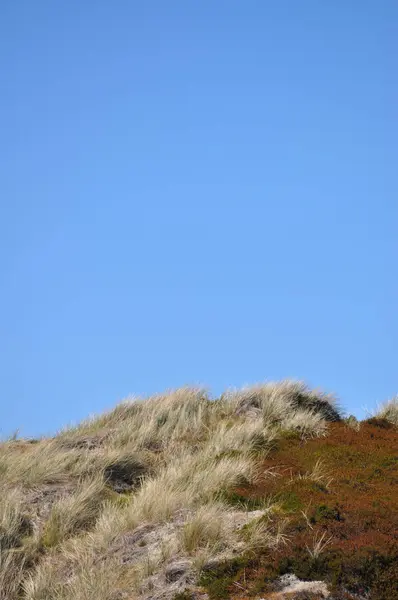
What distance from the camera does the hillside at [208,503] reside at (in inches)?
321

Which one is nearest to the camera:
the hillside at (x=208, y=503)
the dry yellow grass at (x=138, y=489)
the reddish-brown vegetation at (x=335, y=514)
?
the reddish-brown vegetation at (x=335, y=514)

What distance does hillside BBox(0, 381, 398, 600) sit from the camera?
815 centimetres

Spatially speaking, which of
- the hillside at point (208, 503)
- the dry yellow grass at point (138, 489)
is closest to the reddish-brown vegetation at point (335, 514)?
the hillside at point (208, 503)

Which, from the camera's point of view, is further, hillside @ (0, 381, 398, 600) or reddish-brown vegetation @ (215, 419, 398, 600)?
hillside @ (0, 381, 398, 600)

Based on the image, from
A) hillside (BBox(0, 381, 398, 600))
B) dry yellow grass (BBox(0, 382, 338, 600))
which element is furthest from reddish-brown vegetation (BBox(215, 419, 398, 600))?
dry yellow grass (BBox(0, 382, 338, 600))

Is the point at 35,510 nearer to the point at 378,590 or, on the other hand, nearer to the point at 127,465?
the point at 127,465

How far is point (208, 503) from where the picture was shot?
33.6 ft

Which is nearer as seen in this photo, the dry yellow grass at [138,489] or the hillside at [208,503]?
the hillside at [208,503]

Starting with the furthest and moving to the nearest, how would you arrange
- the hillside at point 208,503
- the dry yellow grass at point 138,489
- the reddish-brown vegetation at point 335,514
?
the dry yellow grass at point 138,489 < the hillside at point 208,503 < the reddish-brown vegetation at point 335,514

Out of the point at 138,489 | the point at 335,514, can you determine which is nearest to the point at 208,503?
the point at 335,514

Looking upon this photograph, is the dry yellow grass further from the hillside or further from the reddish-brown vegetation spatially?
the reddish-brown vegetation

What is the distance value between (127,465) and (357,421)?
5311mm

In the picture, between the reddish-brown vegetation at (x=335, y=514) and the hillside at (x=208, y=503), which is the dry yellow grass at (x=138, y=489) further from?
the reddish-brown vegetation at (x=335, y=514)

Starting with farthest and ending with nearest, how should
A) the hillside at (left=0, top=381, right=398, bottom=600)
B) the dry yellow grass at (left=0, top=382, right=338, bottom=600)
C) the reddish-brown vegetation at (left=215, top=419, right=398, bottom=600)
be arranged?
1. the dry yellow grass at (left=0, top=382, right=338, bottom=600)
2. the hillside at (left=0, top=381, right=398, bottom=600)
3. the reddish-brown vegetation at (left=215, top=419, right=398, bottom=600)
